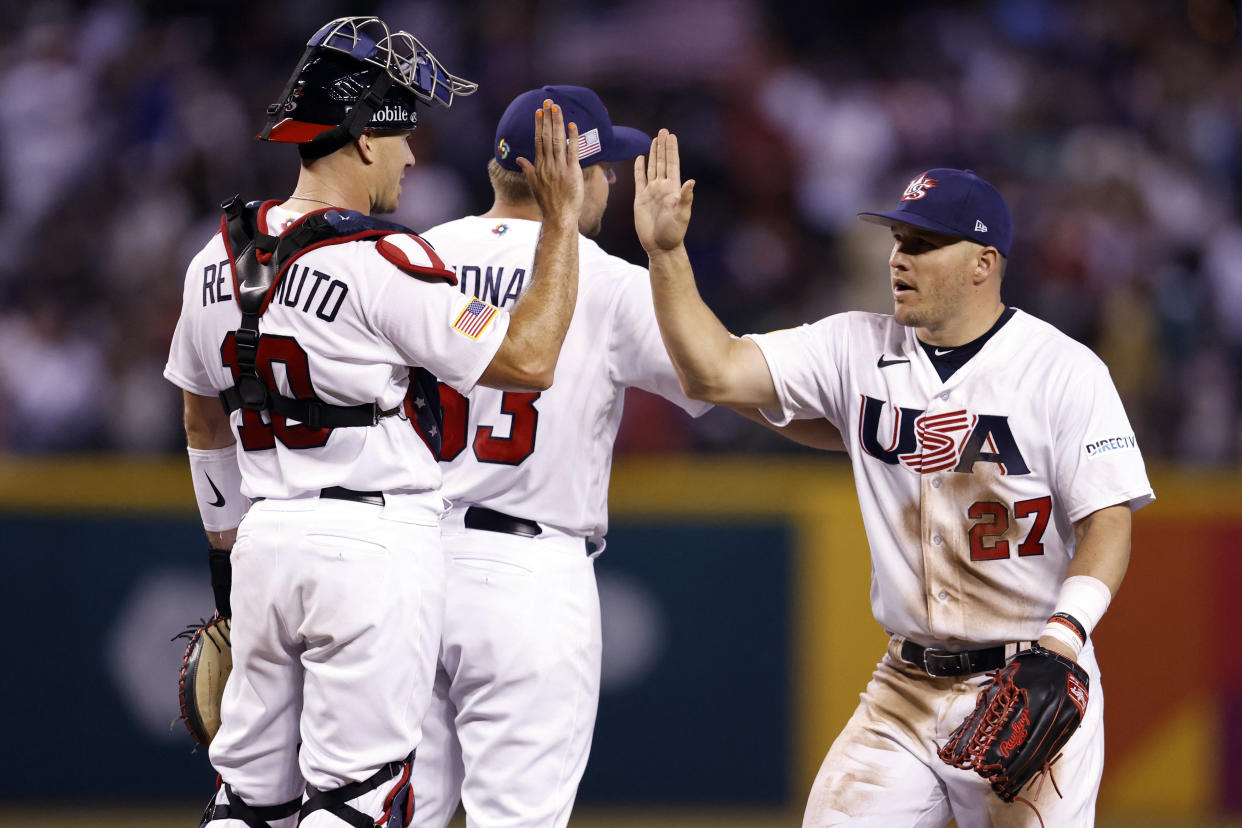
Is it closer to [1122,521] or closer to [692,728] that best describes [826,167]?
[692,728]

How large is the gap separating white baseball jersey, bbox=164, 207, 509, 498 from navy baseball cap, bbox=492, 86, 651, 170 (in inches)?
42.4

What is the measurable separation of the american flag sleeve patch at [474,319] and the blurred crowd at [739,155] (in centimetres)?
502

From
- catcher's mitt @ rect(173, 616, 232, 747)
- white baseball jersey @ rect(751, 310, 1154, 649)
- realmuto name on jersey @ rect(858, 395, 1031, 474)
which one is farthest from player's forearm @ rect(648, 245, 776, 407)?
catcher's mitt @ rect(173, 616, 232, 747)

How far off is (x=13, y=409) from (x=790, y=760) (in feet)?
16.8

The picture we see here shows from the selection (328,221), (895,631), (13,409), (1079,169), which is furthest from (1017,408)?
(1079,169)

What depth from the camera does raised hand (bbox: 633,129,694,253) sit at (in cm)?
425

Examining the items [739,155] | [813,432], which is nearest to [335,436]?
[813,432]

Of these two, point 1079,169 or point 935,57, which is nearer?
point 1079,169

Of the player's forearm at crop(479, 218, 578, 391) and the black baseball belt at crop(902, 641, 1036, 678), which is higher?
the player's forearm at crop(479, 218, 578, 391)

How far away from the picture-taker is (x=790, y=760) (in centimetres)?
795

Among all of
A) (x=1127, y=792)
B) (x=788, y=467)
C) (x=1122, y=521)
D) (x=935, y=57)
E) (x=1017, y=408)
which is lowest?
(x=1127, y=792)

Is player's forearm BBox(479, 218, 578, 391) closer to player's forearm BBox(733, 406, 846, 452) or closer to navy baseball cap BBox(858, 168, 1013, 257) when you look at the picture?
navy baseball cap BBox(858, 168, 1013, 257)

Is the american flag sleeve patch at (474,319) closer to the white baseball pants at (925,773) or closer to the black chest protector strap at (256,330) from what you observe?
the black chest protector strap at (256,330)

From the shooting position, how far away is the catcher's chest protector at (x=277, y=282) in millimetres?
3773
